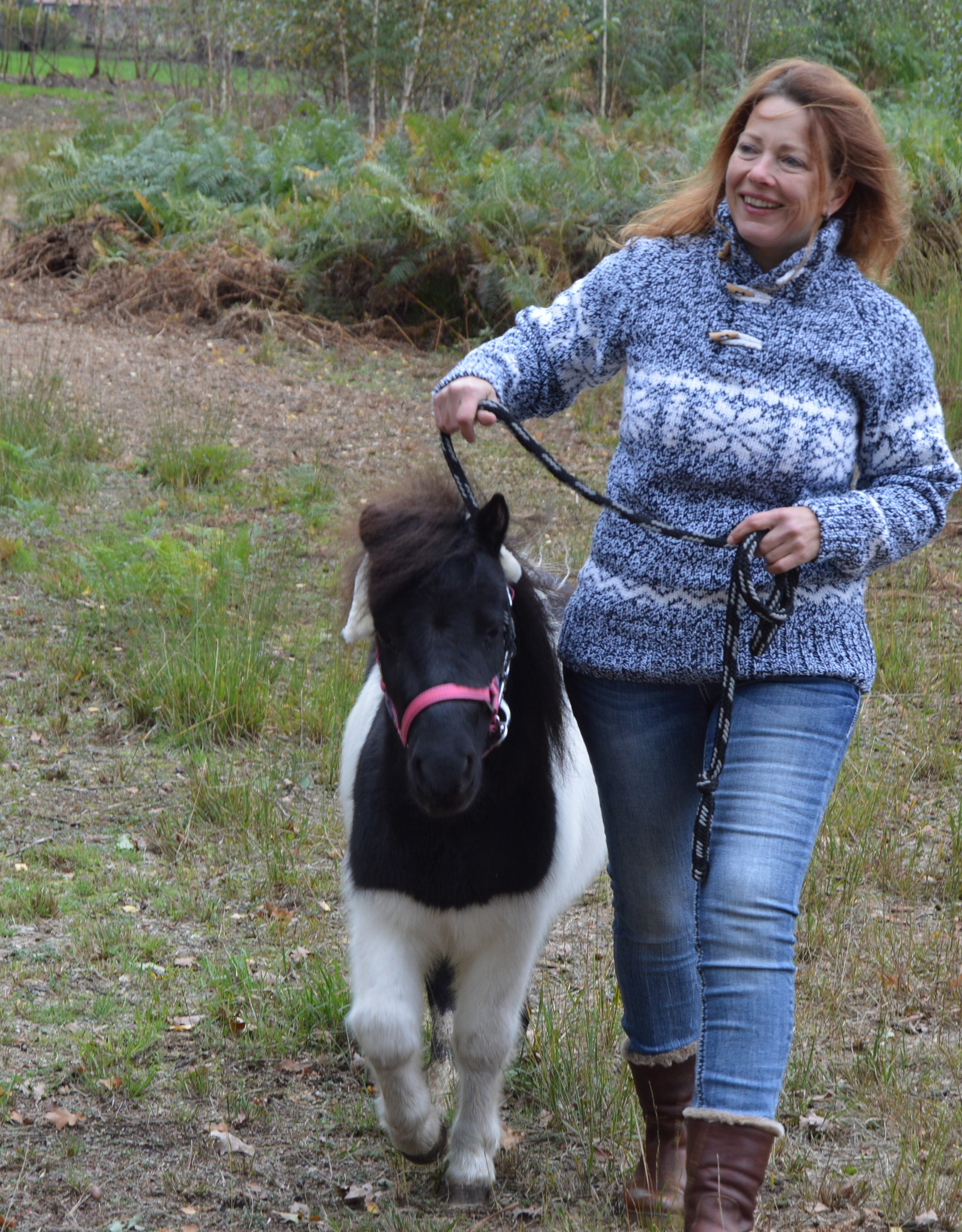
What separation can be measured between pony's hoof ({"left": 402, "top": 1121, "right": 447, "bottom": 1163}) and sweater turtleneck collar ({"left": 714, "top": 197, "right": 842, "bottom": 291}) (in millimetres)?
1867

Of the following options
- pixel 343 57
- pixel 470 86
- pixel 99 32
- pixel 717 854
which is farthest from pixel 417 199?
pixel 99 32

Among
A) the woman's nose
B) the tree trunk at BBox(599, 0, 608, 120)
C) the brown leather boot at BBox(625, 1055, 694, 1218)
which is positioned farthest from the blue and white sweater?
the tree trunk at BBox(599, 0, 608, 120)

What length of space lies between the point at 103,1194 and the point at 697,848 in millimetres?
1504

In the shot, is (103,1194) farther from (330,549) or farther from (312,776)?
(330,549)

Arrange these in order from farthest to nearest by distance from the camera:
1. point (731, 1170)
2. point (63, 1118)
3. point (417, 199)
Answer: point (417, 199) → point (63, 1118) → point (731, 1170)

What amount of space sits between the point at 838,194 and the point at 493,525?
877 mm

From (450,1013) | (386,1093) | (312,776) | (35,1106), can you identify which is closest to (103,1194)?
(35,1106)

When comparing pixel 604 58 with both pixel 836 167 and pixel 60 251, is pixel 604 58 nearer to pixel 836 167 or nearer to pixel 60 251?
pixel 60 251

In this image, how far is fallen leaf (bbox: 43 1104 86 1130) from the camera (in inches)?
111

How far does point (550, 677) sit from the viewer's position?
2.59m

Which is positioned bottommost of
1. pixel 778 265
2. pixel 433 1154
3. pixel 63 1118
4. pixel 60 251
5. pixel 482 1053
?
pixel 60 251

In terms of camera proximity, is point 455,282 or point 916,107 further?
point 916,107

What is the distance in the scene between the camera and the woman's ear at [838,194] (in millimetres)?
2238

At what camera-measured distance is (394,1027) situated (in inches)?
94.0
